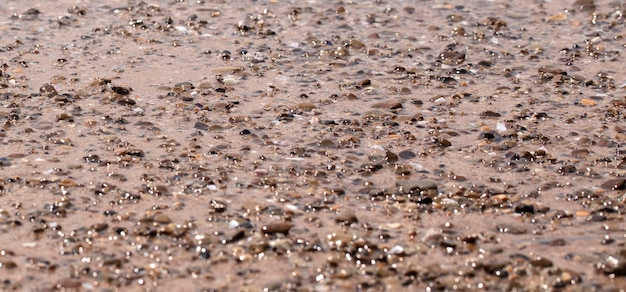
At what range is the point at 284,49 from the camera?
8148 mm

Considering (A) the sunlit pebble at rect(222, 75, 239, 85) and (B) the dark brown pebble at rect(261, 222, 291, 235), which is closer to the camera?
(B) the dark brown pebble at rect(261, 222, 291, 235)

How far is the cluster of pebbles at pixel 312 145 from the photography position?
4695 mm

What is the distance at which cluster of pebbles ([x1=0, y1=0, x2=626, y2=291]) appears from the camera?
470 centimetres

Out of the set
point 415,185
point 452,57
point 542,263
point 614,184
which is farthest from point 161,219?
point 452,57

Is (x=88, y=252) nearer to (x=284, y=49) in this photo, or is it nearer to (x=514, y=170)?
(x=514, y=170)

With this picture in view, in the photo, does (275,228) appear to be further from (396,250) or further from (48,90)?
(48,90)

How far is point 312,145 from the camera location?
20.5 feet

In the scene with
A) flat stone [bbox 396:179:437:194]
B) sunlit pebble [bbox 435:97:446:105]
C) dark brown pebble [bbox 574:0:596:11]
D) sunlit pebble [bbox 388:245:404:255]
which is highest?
sunlit pebble [bbox 388:245:404:255]

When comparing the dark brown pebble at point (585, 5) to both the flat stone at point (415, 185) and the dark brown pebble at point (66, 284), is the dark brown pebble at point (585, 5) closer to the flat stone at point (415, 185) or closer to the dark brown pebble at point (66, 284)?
the flat stone at point (415, 185)

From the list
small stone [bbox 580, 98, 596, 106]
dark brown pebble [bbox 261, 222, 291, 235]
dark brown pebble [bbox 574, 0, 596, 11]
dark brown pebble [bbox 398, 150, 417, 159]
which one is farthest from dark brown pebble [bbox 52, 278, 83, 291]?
dark brown pebble [bbox 574, 0, 596, 11]

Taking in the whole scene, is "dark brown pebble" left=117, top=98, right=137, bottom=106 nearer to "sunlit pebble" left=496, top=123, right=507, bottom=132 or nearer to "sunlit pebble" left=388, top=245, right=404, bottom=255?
"sunlit pebble" left=496, top=123, right=507, bottom=132

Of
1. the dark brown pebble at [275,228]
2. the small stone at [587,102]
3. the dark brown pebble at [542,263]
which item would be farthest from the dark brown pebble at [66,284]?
the small stone at [587,102]

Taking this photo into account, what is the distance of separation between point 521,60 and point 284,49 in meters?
1.94

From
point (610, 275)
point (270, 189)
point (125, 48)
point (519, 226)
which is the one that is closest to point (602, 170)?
point (519, 226)
